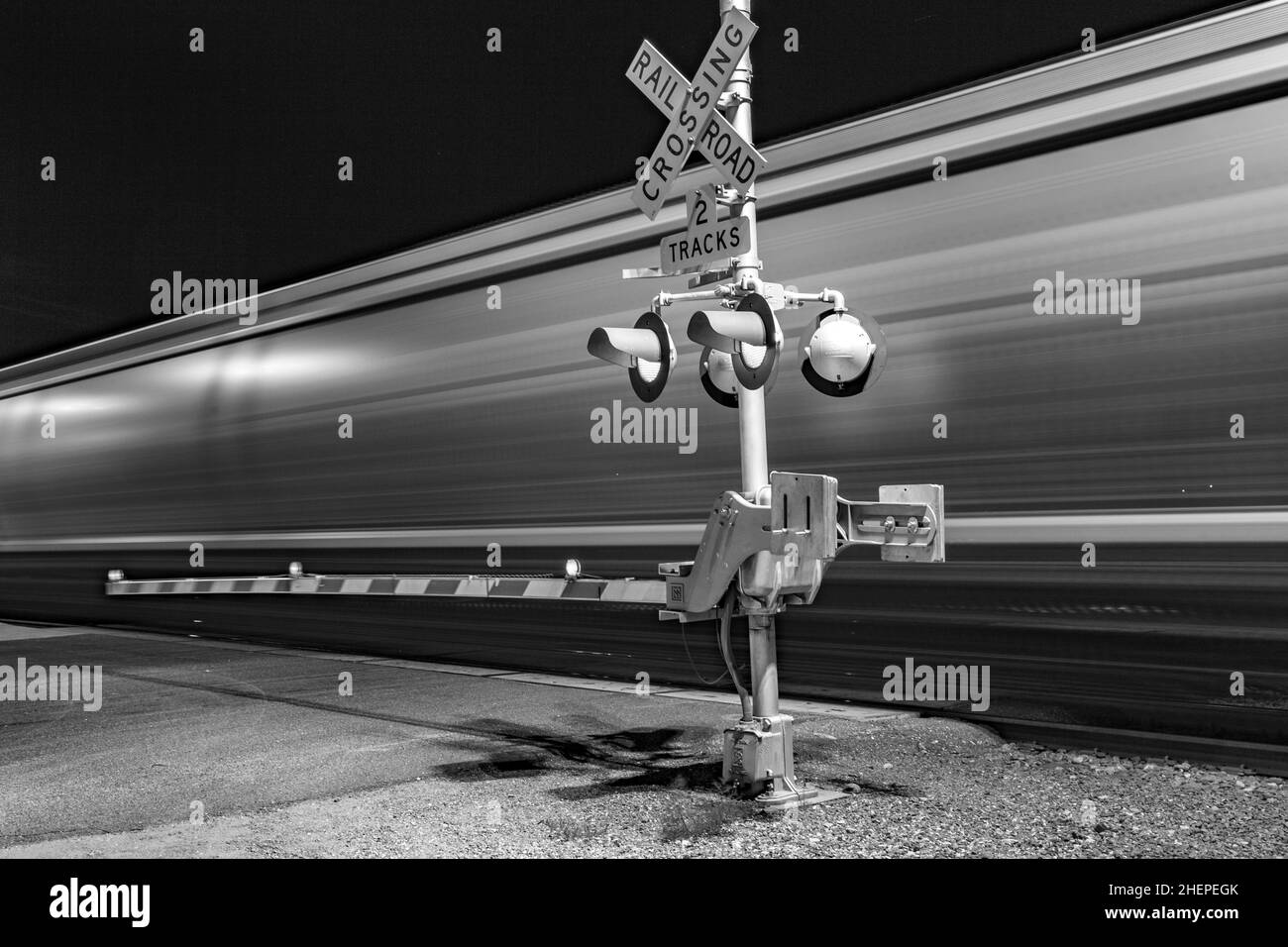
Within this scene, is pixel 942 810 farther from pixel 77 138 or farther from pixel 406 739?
pixel 77 138

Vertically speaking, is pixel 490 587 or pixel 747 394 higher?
pixel 747 394

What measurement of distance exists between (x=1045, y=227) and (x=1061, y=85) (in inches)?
25.1

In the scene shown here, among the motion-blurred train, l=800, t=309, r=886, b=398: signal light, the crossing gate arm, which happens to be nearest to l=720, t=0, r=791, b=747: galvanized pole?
l=800, t=309, r=886, b=398: signal light

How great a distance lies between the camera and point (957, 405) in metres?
6.49

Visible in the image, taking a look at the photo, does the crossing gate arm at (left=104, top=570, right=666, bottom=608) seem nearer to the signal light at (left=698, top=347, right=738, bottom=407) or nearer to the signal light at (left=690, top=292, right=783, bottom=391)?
the signal light at (left=698, top=347, right=738, bottom=407)

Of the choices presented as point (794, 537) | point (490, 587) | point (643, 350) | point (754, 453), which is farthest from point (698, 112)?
point (490, 587)

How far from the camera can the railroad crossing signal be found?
16.5 feet

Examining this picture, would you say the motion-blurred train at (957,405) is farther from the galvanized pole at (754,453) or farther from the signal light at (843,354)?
the galvanized pole at (754,453)

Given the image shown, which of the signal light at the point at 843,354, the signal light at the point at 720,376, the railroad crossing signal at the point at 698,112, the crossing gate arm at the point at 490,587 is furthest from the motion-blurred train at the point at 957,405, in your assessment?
the railroad crossing signal at the point at 698,112

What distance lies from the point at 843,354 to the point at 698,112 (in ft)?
3.64

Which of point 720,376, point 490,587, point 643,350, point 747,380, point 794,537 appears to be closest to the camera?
point 794,537

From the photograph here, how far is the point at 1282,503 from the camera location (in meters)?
5.34

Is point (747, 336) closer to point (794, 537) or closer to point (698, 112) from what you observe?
point (794, 537)

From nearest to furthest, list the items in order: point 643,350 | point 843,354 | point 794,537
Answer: point 794,537, point 843,354, point 643,350
